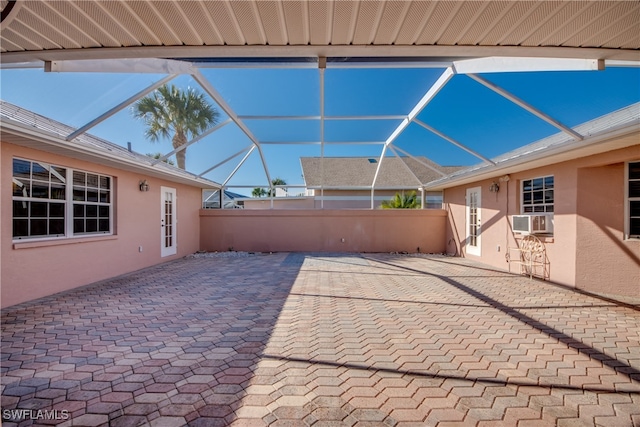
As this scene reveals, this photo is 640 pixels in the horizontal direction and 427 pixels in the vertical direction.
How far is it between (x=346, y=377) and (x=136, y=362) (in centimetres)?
218

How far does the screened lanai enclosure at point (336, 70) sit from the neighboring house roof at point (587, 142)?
12cm

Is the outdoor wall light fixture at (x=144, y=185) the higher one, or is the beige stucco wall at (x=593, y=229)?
the outdoor wall light fixture at (x=144, y=185)

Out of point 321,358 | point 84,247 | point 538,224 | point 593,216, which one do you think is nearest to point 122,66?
point 84,247

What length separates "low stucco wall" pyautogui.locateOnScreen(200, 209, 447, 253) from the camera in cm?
1252

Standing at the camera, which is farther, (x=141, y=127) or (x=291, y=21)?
(x=141, y=127)

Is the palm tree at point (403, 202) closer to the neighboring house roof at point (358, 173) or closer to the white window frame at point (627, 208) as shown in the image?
the neighboring house roof at point (358, 173)

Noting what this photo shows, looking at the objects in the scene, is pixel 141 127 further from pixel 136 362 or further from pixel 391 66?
pixel 136 362

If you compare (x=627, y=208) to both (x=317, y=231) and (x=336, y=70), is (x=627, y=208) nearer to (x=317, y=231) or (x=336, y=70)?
(x=336, y=70)

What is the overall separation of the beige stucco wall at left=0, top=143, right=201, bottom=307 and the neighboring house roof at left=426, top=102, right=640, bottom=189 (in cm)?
947

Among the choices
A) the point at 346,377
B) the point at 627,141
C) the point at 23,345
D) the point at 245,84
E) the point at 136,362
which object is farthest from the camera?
the point at 245,84

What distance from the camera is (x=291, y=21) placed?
218cm

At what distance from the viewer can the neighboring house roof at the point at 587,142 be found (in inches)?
183

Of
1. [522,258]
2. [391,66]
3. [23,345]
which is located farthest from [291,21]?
[522,258]

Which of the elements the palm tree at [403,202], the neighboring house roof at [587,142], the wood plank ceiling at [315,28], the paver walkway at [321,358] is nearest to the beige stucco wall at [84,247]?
the paver walkway at [321,358]
